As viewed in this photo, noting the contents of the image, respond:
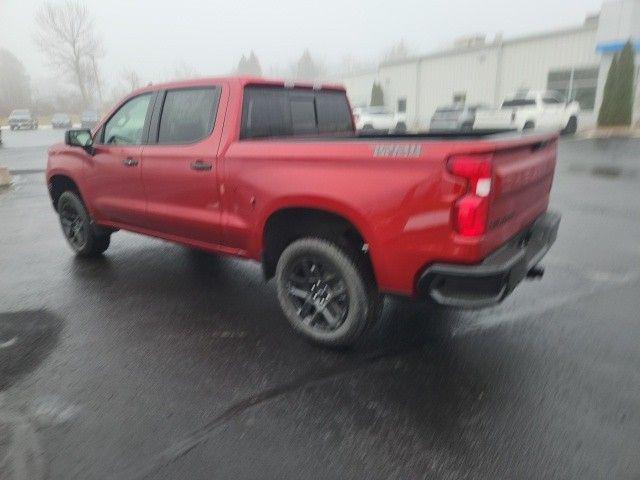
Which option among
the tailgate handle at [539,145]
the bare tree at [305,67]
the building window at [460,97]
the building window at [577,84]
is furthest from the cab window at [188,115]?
the bare tree at [305,67]

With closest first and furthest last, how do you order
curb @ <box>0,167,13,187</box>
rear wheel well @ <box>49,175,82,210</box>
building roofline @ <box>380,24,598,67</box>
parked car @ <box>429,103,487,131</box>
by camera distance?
rear wheel well @ <box>49,175,82,210</box> < curb @ <box>0,167,13,187</box> < parked car @ <box>429,103,487,131</box> < building roofline @ <box>380,24,598,67</box>

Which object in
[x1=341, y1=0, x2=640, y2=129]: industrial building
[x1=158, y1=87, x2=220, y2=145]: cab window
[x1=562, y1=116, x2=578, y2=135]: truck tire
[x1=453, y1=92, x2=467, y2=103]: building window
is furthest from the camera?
[x1=453, y1=92, x2=467, y2=103]: building window

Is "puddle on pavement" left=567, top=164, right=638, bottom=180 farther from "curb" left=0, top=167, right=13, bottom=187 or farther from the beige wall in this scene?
the beige wall

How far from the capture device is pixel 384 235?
9.48 feet

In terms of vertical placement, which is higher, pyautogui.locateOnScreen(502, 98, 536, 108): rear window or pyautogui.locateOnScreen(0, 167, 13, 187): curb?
pyautogui.locateOnScreen(502, 98, 536, 108): rear window

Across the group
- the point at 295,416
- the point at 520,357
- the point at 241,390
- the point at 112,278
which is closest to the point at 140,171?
the point at 112,278

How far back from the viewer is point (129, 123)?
4672 millimetres

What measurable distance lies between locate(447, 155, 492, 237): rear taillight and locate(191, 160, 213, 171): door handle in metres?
1.98

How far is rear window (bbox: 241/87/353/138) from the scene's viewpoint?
151 inches

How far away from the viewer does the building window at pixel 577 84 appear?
23.7 meters

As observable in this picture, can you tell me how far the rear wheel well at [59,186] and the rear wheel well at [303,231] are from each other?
2.97m

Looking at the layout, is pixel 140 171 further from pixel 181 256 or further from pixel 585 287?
pixel 585 287

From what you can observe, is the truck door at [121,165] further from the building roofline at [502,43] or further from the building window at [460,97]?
the building window at [460,97]

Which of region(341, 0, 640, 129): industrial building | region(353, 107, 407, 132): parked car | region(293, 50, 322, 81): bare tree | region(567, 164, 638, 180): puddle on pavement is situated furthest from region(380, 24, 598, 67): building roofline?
region(293, 50, 322, 81): bare tree
